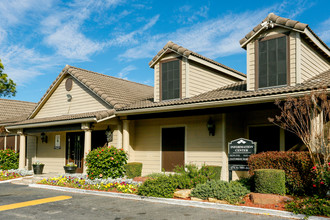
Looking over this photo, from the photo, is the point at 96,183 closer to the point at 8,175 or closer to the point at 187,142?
the point at 187,142

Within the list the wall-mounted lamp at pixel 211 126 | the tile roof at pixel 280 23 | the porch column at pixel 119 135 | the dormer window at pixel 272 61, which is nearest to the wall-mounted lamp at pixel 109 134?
the porch column at pixel 119 135

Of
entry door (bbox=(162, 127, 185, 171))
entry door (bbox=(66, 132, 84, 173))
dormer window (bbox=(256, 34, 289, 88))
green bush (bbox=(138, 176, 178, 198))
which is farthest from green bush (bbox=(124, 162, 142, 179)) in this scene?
dormer window (bbox=(256, 34, 289, 88))

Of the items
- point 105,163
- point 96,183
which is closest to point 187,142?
point 105,163

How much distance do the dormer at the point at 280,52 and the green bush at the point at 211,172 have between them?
10.6 feet

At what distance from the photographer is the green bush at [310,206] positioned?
7129 mm

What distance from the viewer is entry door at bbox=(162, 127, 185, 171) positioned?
1405 cm

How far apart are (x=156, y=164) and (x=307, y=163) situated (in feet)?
24.4

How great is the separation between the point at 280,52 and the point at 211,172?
16.1 ft

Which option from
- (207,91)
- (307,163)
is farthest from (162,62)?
(307,163)

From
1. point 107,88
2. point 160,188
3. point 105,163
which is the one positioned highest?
point 107,88

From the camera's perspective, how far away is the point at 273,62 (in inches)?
462

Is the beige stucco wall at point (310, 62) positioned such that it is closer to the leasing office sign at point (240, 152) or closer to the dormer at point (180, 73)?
the leasing office sign at point (240, 152)

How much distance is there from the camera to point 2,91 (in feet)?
119

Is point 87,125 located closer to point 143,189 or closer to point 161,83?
point 161,83
